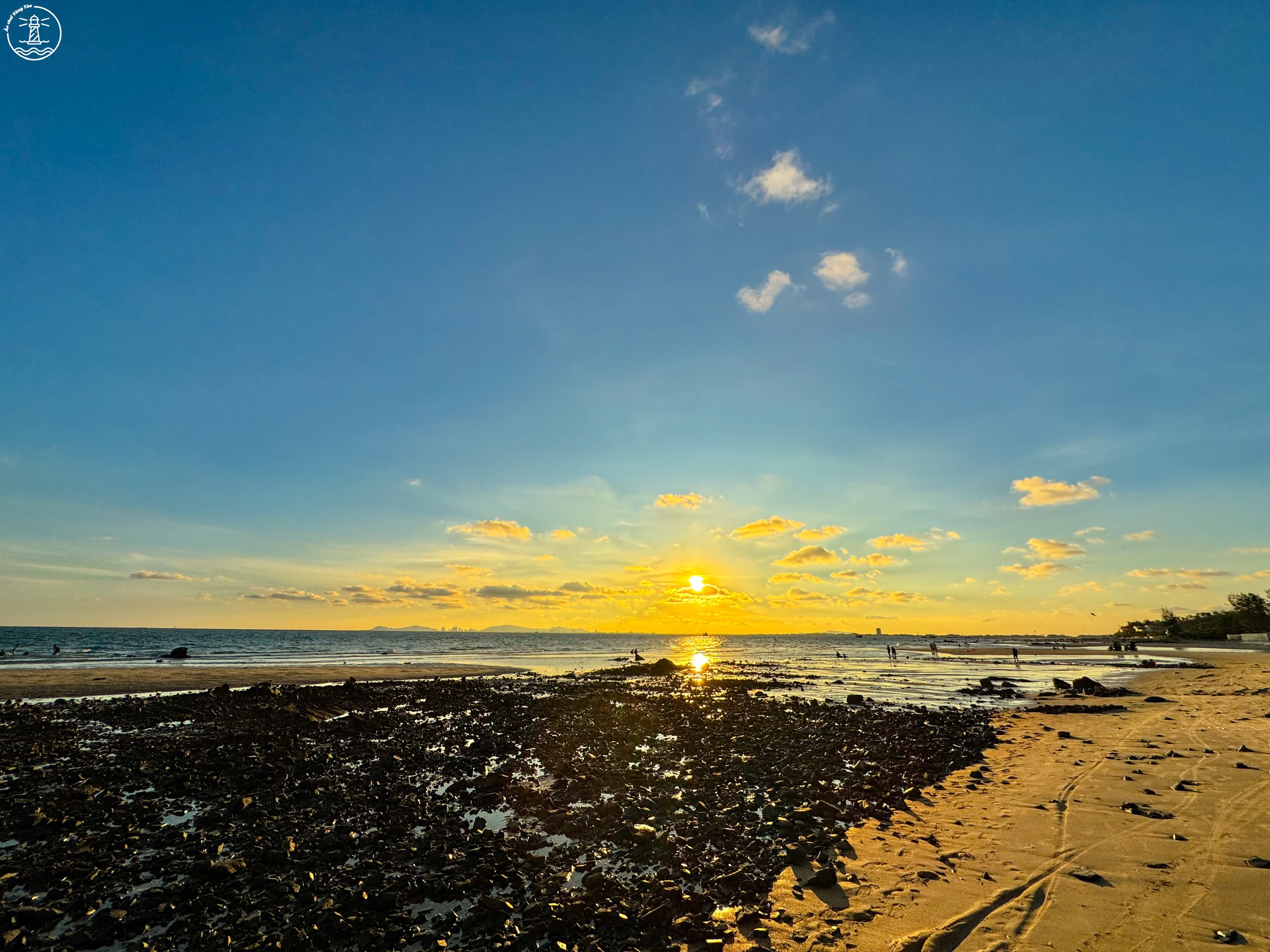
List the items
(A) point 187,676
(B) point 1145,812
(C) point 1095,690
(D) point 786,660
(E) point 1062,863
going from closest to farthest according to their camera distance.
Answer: (E) point 1062,863 < (B) point 1145,812 < (C) point 1095,690 < (A) point 187,676 < (D) point 786,660

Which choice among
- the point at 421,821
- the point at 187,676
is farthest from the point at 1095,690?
the point at 187,676

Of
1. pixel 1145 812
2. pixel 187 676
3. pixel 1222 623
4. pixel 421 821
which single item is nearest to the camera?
pixel 1145 812

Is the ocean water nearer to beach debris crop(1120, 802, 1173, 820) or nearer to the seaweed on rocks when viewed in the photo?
the seaweed on rocks

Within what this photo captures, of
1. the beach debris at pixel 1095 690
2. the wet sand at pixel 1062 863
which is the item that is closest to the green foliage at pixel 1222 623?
the beach debris at pixel 1095 690

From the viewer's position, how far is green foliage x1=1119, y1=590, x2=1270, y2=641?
12431 cm

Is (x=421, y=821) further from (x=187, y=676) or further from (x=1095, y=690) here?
(x=187, y=676)

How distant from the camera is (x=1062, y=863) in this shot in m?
10.9

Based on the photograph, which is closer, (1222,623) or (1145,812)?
(1145,812)

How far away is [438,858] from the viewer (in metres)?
11.7

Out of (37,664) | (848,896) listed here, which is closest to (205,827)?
(848,896)

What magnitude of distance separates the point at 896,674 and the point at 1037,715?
1226 inches

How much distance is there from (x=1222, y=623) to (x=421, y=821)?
18091 centimetres

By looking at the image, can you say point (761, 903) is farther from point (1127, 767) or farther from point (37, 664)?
point (37, 664)

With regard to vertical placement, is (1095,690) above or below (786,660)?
above
